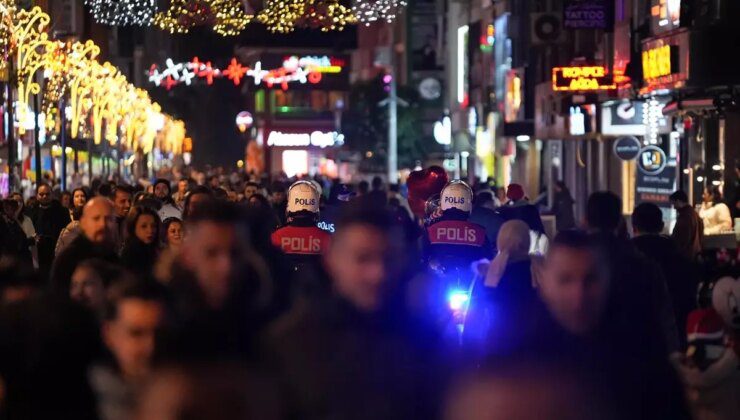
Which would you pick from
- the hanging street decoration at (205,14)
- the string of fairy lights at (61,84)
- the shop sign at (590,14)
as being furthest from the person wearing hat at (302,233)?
the shop sign at (590,14)

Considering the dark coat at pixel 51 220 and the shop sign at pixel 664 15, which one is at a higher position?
the shop sign at pixel 664 15

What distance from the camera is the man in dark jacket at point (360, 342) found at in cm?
505

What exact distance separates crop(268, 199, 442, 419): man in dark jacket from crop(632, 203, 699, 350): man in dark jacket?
6.75 metres

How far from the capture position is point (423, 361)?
5.52 meters

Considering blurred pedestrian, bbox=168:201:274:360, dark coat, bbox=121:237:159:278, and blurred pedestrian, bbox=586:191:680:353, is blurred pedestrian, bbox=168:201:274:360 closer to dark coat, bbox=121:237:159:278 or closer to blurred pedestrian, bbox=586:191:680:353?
blurred pedestrian, bbox=586:191:680:353

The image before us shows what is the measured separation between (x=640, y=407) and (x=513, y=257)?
15.8 ft

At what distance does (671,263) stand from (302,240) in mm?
2612

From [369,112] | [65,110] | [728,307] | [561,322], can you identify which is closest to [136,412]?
[561,322]

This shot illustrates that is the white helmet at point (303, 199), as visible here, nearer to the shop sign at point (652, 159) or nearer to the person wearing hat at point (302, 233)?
the person wearing hat at point (302, 233)

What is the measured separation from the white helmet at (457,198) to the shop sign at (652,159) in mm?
18939

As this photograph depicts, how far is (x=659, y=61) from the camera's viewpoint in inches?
1204

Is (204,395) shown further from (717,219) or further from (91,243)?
(717,219)

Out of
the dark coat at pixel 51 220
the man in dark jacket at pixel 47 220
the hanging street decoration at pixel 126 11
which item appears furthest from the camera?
the hanging street decoration at pixel 126 11

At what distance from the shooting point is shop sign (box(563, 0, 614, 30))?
3575 centimetres
